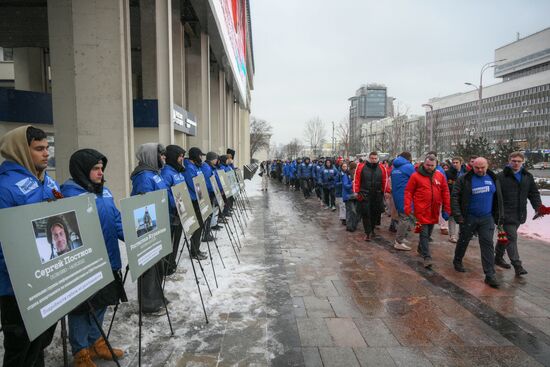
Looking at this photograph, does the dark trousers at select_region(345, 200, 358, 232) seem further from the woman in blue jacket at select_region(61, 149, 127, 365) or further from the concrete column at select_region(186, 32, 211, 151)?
the concrete column at select_region(186, 32, 211, 151)

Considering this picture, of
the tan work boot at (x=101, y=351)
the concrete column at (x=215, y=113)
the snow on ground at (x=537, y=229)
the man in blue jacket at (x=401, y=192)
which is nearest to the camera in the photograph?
the tan work boot at (x=101, y=351)

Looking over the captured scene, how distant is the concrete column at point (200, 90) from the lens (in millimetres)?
15953

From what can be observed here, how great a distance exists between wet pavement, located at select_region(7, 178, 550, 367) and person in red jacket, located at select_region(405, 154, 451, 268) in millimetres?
471

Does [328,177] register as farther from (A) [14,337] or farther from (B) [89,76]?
(A) [14,337]

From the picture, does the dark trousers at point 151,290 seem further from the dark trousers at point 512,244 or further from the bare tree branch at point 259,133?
the bare tree branch at point 259,133

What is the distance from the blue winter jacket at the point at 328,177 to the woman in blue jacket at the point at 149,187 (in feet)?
33.6

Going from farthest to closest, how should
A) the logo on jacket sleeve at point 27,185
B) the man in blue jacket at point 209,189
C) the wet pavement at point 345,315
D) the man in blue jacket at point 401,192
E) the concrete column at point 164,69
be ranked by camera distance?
the concrete column at point 164,69
the man in blue jacket at point 209,189
the man in blue jacket at point 401,192
the wet pavement at point 345,315
the logo on jacket sleeve at point 27,185

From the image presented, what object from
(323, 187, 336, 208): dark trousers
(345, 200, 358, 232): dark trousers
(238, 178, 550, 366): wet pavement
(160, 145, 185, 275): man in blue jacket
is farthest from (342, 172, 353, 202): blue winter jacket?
(160, 145, 185, 275): man in blue jacket

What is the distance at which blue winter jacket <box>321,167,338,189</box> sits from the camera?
14508 mm

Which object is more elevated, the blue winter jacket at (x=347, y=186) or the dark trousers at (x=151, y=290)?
the blue winter jacket at (x=347, y=186)

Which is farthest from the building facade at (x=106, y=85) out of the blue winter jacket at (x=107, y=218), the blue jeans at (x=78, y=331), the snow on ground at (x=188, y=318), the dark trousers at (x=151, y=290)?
the blue jeans at (x=78, y=331)

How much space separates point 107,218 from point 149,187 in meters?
1.16

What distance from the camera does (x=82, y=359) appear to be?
10.8 ft

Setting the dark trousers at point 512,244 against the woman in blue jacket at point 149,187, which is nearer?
the woman in blue jacket at point 149,187
